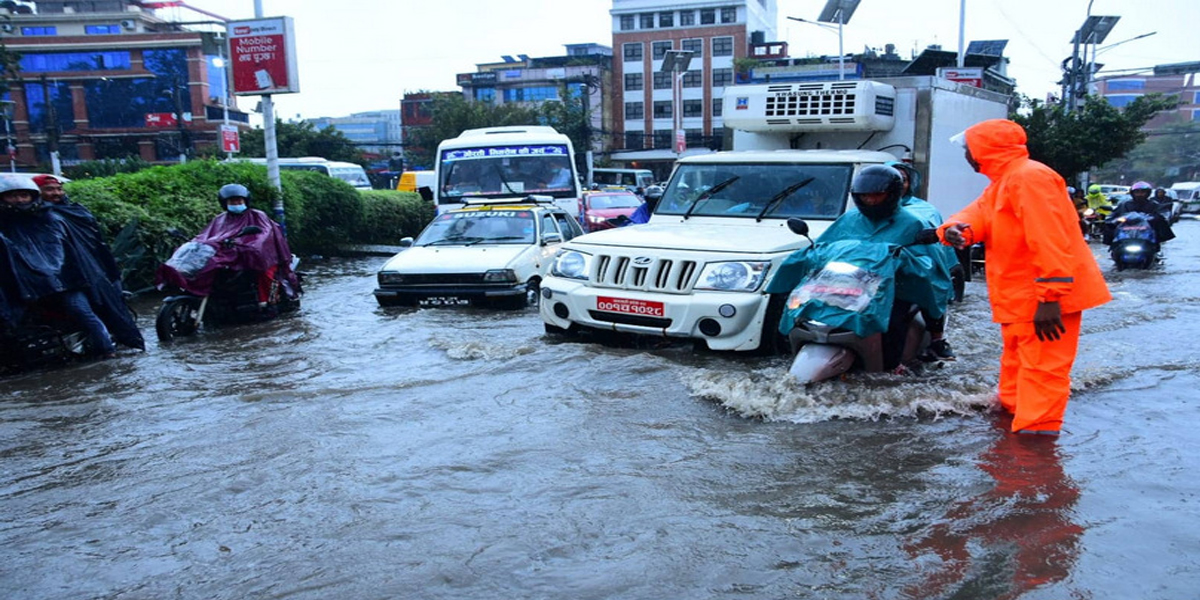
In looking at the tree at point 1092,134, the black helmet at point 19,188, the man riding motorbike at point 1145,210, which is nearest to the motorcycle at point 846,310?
the black helmet at point 19,188

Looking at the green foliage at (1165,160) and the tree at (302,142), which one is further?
the green foliage at (1165,160)

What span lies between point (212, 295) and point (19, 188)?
2439 millimetres

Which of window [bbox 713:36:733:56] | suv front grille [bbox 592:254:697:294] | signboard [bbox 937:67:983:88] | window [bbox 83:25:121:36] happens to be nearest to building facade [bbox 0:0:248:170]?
window [bbox 83:25:121:36]

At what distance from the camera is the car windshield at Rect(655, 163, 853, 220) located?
7.90 m

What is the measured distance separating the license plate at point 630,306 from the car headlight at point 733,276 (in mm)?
343

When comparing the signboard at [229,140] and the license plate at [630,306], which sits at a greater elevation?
the signboard at [229,140]

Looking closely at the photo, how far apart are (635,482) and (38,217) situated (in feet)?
19.1

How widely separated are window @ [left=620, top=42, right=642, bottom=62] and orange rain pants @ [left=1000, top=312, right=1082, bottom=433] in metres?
69.9

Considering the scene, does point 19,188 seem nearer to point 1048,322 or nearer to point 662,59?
point 1048,322

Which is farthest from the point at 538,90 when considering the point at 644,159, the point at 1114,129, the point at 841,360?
the point at 841,360

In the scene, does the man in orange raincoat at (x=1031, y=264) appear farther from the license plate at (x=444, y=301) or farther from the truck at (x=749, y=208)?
the license plate at (x=444, y=301)

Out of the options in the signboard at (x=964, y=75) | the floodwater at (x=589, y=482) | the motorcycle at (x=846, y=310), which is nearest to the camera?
the floodwater at (x=589, y=482)

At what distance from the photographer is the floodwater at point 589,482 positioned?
335 cm

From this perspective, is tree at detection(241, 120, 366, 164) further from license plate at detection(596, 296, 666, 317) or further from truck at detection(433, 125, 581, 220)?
license plate at detection(596, 296, 666, 317)
